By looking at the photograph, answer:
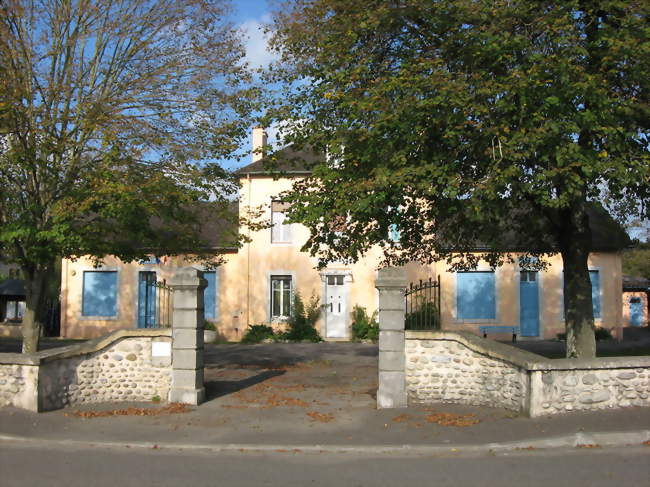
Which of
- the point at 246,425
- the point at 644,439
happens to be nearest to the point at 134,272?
the point at 246,425

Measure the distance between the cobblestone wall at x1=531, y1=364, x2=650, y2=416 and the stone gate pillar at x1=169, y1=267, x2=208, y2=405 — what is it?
5.40 m

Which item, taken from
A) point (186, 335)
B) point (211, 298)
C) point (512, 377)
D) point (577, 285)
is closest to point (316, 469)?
point (512, 377)

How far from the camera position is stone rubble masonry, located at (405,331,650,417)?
9.03 metres

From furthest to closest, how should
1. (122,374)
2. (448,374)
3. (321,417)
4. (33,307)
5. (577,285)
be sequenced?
1. (33,307)
2. (577,285)
3. (122,374)
4. (448,374)
5. (321,417)

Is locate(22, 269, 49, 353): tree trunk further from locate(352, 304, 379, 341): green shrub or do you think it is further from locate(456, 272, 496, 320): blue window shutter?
locate(456, 272, 496, 320): blue window shutter

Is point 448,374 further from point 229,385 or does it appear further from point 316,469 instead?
point 229,385

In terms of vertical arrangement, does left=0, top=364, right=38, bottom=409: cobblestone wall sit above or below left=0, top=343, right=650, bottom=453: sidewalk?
above

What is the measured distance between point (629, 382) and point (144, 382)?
7.70 m

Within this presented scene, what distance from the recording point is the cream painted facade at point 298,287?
23.1 meters

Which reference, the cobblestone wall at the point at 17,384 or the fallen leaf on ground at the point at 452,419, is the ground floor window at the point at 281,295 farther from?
the fallen leaf on ground at the point at 452,419

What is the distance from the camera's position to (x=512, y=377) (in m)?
9.55

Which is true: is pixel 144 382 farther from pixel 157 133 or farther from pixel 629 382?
pixel 629 382

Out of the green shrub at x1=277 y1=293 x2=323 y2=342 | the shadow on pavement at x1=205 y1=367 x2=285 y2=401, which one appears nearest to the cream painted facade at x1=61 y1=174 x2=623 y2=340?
the green shrub at x1=277 y1=293 x2=323 y2=342

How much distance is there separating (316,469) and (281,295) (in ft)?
55.4
